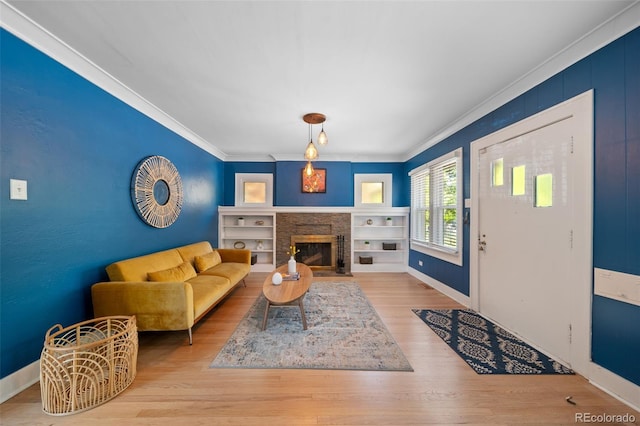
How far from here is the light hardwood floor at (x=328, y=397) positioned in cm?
158

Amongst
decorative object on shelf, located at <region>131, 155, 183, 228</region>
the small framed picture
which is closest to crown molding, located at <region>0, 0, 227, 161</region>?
decorative object on shelf, located at <region>131, 155, 183, 228</region>

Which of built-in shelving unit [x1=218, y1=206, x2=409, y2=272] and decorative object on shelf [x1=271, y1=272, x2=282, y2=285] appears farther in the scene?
built-in shelving unit [x1=218, y1=206, x2=409, y2=272]

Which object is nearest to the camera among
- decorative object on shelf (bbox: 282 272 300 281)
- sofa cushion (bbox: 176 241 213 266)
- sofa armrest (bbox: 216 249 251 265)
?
decorative object on shelf (bbox: 282 272 300 281)

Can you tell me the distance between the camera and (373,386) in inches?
74.1

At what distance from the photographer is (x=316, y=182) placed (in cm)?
580

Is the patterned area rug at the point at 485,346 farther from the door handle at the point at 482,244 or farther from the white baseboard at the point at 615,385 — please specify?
the door handle at the point at 482,244

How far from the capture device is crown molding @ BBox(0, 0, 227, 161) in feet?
5.65

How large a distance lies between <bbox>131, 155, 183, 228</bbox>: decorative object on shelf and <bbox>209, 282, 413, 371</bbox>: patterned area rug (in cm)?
178

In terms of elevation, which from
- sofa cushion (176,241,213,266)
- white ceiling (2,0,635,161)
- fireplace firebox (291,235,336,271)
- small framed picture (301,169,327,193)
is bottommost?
fireplace firebox (291,235,336,271)

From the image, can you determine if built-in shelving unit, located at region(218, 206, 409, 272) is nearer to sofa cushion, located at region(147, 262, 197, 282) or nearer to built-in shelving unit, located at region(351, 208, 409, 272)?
built-in shelving unit, located at region(351, 208, 409, 272)

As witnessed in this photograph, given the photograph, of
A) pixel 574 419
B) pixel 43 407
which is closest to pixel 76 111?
pixel 43 407

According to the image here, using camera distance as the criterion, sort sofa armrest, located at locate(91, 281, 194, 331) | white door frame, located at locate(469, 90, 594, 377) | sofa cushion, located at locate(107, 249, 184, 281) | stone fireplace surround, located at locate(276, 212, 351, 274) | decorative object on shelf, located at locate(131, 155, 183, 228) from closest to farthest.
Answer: white door frame, located at locate(469, 90, 594, 377), sofa armrest, located at locate(91, 281, 194, 331), sofa cushion, located at locate(107, 249, 184, 281), decorative object on shelf, located at locate(131, 155, 183, 228), stone fireplace surround, located at locate(276, 212, 351, 274)

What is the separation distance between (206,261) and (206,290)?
1104 millimetres

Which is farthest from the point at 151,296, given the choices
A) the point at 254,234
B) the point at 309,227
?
the point at 309,227
